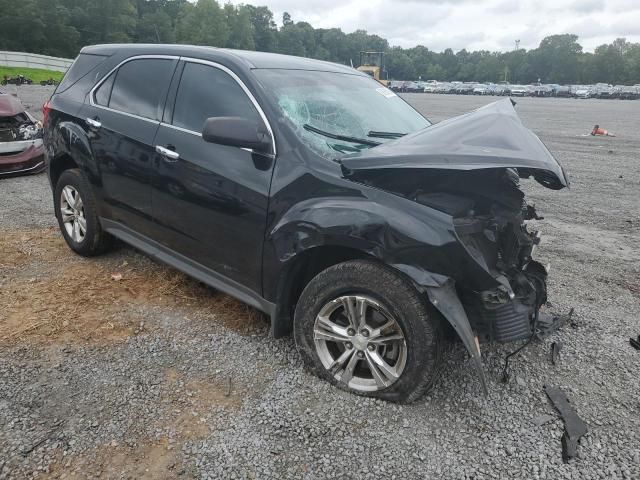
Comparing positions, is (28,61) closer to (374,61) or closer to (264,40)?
(374,61)

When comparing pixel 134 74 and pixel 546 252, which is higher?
pixel 134 74

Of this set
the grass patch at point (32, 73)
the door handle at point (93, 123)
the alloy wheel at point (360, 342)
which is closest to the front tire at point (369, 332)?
the alloy wheel at point (360, 342)

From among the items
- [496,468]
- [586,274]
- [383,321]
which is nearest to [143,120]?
[383,321]

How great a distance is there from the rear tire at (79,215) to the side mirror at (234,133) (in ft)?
6.32

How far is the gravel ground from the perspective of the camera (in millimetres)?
2400

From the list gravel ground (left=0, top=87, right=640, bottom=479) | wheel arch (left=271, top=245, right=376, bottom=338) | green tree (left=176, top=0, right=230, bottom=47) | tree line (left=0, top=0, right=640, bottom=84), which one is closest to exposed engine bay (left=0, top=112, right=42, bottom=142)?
gravel ground (left=0, top=87, right=640, bottom=479)

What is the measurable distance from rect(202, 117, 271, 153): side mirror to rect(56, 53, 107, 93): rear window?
7.00 feet

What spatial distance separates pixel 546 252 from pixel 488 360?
8.46ft

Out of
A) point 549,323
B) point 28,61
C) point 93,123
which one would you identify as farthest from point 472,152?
point 28,61

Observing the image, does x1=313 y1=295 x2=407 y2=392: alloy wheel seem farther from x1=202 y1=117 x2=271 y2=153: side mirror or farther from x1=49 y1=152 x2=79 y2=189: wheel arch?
x1=49 y1=152 x2=79 y2=189: wheel arch

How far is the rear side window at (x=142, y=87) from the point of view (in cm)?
370

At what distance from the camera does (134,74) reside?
3.98 m

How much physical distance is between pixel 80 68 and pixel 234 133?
2626mm

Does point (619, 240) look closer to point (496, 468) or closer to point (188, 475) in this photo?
point (496, 468)
